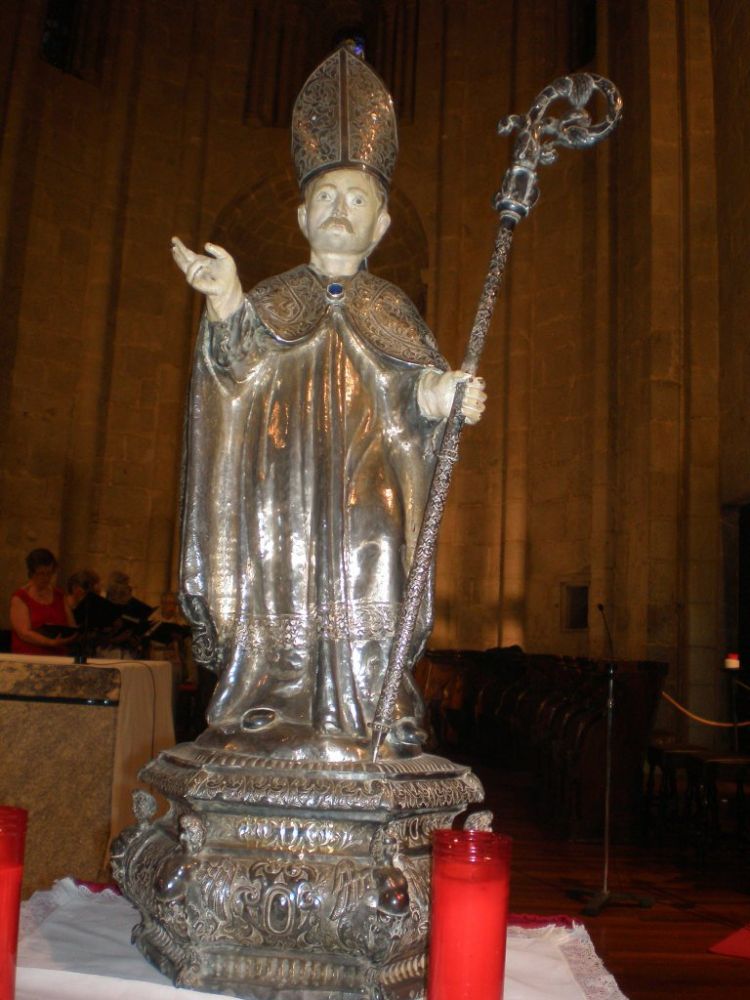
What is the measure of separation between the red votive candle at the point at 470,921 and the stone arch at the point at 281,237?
1089 cm

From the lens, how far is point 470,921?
1199mm

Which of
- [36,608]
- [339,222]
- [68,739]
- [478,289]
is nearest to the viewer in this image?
[339,222]

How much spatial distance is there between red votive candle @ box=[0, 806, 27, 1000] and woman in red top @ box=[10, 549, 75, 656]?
11.8ft

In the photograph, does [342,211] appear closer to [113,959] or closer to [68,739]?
[113,959]

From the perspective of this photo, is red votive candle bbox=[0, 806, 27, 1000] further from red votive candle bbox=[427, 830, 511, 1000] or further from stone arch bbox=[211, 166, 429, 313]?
stone arch bbox=[211, 166, 429, 313]

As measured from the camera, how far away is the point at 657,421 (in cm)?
821

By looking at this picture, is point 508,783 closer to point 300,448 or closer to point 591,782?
point 591,782

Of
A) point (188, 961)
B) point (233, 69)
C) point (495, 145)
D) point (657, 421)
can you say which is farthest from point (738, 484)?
point (233, 69)

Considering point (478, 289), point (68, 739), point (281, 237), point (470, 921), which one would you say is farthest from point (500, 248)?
point (281, 237)

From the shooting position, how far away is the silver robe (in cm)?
200

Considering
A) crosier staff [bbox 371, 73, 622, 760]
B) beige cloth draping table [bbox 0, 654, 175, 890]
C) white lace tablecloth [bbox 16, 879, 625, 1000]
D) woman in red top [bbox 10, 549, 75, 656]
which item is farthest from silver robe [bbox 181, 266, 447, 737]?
woman in red top [bbox 10, 549, 75, 656]

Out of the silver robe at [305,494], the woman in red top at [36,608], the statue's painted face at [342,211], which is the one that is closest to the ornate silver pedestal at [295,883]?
the silver robe at [305,494]

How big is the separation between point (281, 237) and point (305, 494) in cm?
1078

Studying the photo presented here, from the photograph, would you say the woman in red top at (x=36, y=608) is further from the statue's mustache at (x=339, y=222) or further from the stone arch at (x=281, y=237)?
the stone arch at (x=281, y=237)
